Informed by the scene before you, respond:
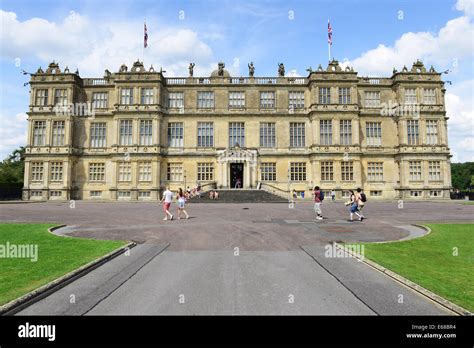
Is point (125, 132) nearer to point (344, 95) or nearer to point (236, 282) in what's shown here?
point (344, 95)

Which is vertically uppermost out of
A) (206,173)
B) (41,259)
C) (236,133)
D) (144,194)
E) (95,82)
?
(95,82)

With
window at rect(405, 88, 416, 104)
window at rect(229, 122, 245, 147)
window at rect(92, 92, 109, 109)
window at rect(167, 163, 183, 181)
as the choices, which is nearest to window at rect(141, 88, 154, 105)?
window at rect(92, 92, 109, 109)

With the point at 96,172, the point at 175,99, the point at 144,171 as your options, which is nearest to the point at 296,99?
the point at 175,99

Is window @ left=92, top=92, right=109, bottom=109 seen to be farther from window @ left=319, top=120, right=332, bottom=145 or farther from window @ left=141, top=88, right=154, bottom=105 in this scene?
window @ left=319, top=120, right=332, bottom=145

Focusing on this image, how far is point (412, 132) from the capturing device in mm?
41281

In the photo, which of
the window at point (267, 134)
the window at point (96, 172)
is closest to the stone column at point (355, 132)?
the window at point (267, 134)

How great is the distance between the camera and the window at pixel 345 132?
41094mm

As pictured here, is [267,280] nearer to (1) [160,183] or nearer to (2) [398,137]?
(1) [160,183]

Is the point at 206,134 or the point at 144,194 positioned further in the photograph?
the point at 206,134

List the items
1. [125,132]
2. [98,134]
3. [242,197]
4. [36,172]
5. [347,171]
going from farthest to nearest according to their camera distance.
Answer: [98,134]
[125,132]
[36,172]
[347,171]
[242,197]

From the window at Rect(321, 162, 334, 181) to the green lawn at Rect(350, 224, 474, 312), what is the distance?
92.6 ft

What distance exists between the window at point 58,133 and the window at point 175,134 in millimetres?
15172

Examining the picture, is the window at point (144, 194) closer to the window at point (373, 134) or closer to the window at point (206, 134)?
the window at point (206, 134)

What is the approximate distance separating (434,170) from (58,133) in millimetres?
53856
